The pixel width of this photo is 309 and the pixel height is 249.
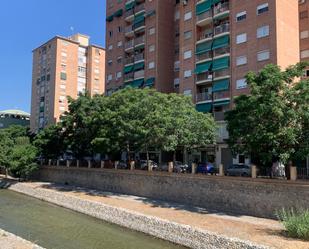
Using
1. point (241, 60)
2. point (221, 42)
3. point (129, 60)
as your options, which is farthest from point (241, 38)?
point (129, 60)

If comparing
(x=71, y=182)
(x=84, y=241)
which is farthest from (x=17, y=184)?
(x=84, y=241)

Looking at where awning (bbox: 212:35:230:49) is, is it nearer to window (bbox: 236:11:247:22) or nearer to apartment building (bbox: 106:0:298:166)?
apartment building (bbox: 106:0:298:166)

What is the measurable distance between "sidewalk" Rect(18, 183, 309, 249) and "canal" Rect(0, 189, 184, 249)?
7.81 feet

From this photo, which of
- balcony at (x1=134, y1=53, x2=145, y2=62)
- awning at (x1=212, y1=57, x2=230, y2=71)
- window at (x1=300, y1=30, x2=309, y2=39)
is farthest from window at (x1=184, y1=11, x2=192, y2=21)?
window at (x1=300, y1=30, x2=309, y2=39)

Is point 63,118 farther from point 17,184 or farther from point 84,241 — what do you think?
point 84,241

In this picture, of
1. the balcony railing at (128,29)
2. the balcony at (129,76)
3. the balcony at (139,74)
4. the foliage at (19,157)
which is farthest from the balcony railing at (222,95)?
the foliage at (19,157)

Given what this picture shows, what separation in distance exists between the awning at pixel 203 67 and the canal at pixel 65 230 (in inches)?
1045

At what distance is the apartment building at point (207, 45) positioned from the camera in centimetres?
4541

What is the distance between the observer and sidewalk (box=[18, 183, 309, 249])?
A: 1952 cm

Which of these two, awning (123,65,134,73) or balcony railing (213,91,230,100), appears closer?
balcony railing (213,91,230,100)

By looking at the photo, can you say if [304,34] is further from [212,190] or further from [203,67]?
[212,190]

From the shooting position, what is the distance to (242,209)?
88.3ft

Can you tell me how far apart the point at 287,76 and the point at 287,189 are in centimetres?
763

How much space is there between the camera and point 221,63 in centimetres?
5000
